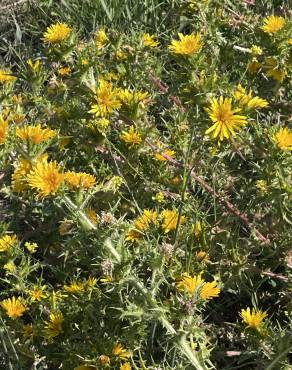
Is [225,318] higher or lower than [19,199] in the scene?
lower

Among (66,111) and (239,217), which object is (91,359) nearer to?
(239,217)

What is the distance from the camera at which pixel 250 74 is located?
80.5 inches

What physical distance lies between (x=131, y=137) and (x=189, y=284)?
55 centimetres

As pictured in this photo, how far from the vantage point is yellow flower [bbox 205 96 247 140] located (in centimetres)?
157

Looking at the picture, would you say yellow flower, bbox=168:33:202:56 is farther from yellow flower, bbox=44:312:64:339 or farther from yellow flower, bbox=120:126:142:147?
yellow flower, bbox=44:312:64:339

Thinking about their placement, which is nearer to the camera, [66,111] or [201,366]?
[201,366]

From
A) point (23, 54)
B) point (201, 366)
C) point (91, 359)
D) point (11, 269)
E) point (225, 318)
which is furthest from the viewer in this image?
point (23, 54)

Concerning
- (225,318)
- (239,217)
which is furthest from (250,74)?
(225,318)

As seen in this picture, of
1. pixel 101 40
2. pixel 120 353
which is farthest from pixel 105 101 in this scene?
pixel 120 353

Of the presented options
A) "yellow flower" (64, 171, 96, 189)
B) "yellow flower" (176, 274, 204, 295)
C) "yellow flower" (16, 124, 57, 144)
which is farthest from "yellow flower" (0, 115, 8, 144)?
"yellow flower" (176, 274, 204, 295)

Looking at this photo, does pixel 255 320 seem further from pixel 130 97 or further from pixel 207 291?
pixel 130 97

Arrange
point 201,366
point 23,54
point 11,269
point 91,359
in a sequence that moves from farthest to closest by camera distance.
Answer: point 23,54 → point 11,269 → point 91,359 → point 201,366

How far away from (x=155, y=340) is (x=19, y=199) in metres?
0.64

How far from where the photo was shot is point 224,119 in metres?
1.57
